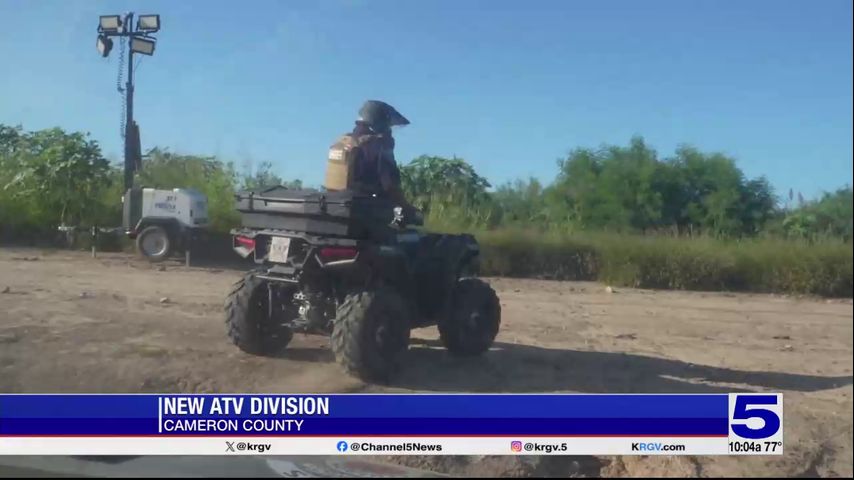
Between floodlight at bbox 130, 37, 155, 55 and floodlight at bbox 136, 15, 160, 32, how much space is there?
52 mm

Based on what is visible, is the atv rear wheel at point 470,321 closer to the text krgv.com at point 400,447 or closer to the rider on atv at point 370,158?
the rider on atv at point 370,158

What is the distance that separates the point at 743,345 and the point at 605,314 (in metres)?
1.01

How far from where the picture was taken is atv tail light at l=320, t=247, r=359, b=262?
502 centimetres

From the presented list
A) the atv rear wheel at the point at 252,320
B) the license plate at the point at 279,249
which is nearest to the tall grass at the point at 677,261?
the license plate at the point at 279,249

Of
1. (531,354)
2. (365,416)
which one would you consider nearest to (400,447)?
(365,416)

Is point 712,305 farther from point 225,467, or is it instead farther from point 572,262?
point 225,467

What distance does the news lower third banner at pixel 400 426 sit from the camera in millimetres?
4020

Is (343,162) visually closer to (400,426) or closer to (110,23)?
(110,23)

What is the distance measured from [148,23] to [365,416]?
2309 millimetres

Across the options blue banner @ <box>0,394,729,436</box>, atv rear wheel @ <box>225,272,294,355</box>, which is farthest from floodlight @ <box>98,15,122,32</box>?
blue banner @ <box>0,394,729,436</box>

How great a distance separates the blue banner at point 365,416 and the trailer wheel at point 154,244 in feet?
11.0

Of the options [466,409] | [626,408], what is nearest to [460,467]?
[466,409]

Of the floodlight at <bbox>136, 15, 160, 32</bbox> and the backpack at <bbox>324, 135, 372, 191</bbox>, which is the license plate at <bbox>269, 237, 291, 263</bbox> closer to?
the backpack at <bbox>324, 135, 372, 191</bbox>

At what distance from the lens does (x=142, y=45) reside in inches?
183
